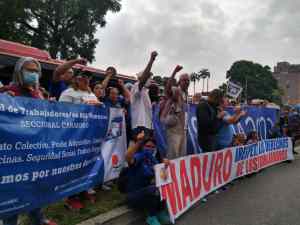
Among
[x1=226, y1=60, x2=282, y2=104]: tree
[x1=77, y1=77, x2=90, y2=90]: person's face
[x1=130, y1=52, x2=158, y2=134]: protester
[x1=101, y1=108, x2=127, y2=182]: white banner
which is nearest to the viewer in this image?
[x1=77, y1=77, x2=90, y2=90]: person's face

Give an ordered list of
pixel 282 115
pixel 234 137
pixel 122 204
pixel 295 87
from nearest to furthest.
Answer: pixel 122 204
pixel 234 137
pixel 282 115
pixel 295 87

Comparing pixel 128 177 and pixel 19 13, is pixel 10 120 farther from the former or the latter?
pixel 19 13

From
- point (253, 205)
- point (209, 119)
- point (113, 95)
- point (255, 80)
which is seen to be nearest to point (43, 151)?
point (113, 95)

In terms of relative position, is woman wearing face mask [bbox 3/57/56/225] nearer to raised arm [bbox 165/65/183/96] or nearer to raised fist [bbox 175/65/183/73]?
raised arm [bbox 165/65/183/96]

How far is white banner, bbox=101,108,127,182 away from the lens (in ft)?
17.0

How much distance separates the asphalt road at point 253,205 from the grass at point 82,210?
965 mm

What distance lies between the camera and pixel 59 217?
171 inches

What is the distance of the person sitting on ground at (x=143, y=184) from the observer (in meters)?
4.60

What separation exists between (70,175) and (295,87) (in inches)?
4660

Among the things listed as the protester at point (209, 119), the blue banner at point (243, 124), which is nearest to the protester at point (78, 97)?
the blue banner at point (243, 124)

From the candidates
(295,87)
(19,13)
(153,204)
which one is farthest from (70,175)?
(295,87)

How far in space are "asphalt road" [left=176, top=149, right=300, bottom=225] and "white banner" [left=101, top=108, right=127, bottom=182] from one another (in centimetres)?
118

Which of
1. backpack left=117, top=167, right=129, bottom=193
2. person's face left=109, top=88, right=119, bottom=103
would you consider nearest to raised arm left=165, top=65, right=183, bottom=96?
person's face left=109, top=88, right=119, bottom=103

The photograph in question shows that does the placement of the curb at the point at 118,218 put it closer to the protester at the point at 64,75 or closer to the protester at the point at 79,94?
the protester at the point at 79,94
